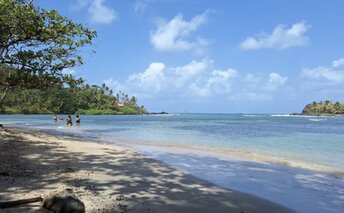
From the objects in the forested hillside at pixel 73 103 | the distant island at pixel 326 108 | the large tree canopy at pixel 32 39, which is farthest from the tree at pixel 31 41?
the distant island at pixel 326 108

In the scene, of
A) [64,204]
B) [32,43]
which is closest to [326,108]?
[32,43]

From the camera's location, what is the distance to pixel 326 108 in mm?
176375

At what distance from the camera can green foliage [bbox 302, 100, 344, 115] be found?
16875 centimetres

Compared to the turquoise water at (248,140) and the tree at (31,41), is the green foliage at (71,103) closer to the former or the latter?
the turquoise water at (248,140)

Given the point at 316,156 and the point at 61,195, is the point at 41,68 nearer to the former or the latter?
the point at 61,195

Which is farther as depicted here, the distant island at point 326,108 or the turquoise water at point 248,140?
the distant island at point 326,108

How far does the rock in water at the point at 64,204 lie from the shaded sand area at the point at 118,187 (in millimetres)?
268

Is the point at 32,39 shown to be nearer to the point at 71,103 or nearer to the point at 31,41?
the point at 31,41

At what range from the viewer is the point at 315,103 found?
190 meters

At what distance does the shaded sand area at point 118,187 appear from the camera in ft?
25.4

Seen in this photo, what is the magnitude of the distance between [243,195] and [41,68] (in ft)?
35.5

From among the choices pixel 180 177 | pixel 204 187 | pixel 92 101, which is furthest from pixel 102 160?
pixel 92 101

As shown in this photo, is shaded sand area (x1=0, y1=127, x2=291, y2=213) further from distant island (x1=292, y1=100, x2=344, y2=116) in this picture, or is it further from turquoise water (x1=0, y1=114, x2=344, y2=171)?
distant island (x1=292, y1=100, x2=344, y2=116)

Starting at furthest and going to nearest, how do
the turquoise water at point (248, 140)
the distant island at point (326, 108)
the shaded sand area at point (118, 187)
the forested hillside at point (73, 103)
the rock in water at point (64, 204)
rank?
the distant island at point (326, 108) → the forested hillside at point (73, 103) → the turquoise water at point (248, 140) → the shaded sand area at point (118, 187) → the rock in water at point (64, 204)
